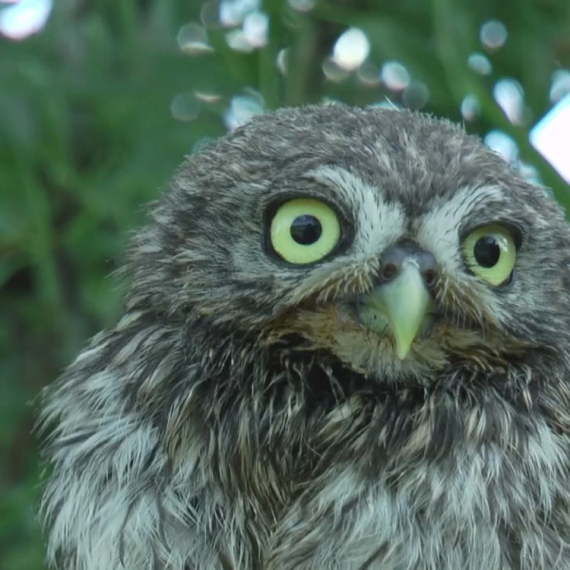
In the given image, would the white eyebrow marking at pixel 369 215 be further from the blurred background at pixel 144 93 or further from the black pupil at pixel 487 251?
the blurred background at pixel 144 93

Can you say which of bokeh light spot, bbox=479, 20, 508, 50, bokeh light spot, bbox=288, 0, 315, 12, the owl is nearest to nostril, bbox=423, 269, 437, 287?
the owl

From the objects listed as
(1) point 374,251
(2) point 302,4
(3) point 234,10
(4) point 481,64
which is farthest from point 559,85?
(1) point 374,251

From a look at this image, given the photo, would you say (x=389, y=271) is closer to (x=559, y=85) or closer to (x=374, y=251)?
(x=374, y=251)

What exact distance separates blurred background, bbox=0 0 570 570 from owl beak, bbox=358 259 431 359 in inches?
36.0

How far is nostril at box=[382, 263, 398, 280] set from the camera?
1.81 metres

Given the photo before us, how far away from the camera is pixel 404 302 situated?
1.79m

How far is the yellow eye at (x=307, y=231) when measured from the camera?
6.12 ft

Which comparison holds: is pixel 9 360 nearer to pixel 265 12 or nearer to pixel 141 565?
pixel 265 12

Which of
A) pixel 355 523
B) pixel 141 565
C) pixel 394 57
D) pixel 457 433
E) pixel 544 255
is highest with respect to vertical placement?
pixel 394 57

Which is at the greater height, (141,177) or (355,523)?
(141,177)

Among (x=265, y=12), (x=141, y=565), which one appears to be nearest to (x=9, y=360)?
(x=265, y=12)

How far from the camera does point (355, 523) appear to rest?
6.19 ft

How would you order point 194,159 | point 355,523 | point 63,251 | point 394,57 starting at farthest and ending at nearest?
point 63,251
point 394,57
point 194,159
point 355,523

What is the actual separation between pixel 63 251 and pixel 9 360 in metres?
0.34
